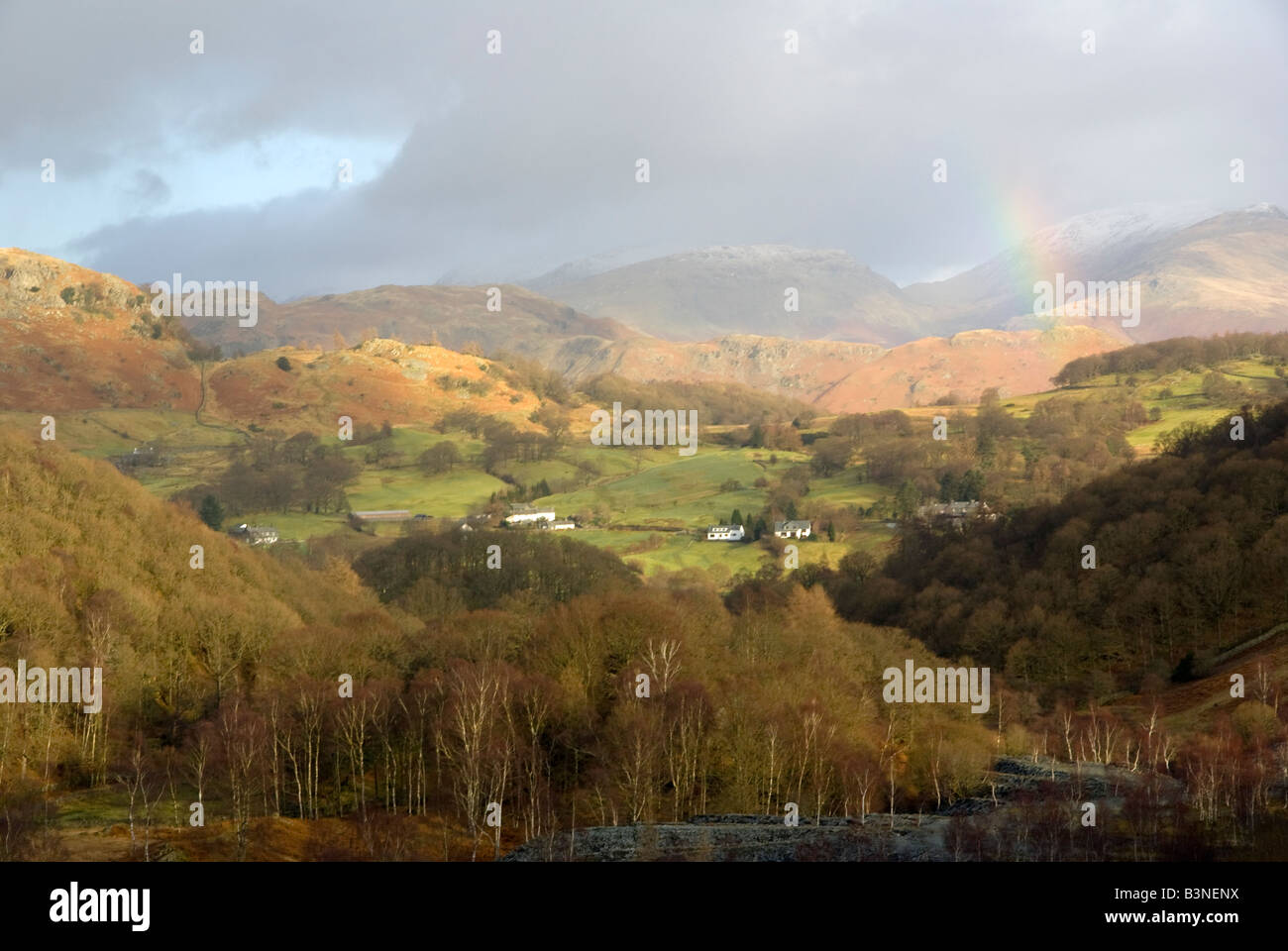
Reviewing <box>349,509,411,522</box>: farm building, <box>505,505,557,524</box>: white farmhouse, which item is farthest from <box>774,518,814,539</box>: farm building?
<box>349,509,411,522</box>: farm building

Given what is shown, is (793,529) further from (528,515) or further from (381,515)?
(381,515)

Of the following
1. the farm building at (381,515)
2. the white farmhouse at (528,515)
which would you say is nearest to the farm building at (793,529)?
the white farmhouse at (528,515)

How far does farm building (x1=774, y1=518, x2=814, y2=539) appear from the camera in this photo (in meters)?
172

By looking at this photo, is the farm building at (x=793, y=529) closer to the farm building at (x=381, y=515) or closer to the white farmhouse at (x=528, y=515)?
the white farmhouse at (x=528, y=515)

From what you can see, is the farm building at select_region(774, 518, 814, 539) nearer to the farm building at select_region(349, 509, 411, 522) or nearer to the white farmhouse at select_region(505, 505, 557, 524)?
the white farmhouse at select_region(505, 505, 557, 524)

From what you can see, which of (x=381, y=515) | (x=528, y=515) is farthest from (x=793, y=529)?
(x=381, y=515)

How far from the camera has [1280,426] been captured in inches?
5049

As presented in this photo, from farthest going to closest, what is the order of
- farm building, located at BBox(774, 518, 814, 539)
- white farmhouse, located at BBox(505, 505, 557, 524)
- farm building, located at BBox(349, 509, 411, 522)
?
farm building, located at BBox(349, 509, 411, 522) < white farmhouse, located at BBox(505, 505, 557, 524) < farm building, located at BBox(774, 518, 814, 539)

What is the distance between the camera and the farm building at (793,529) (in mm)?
172375
